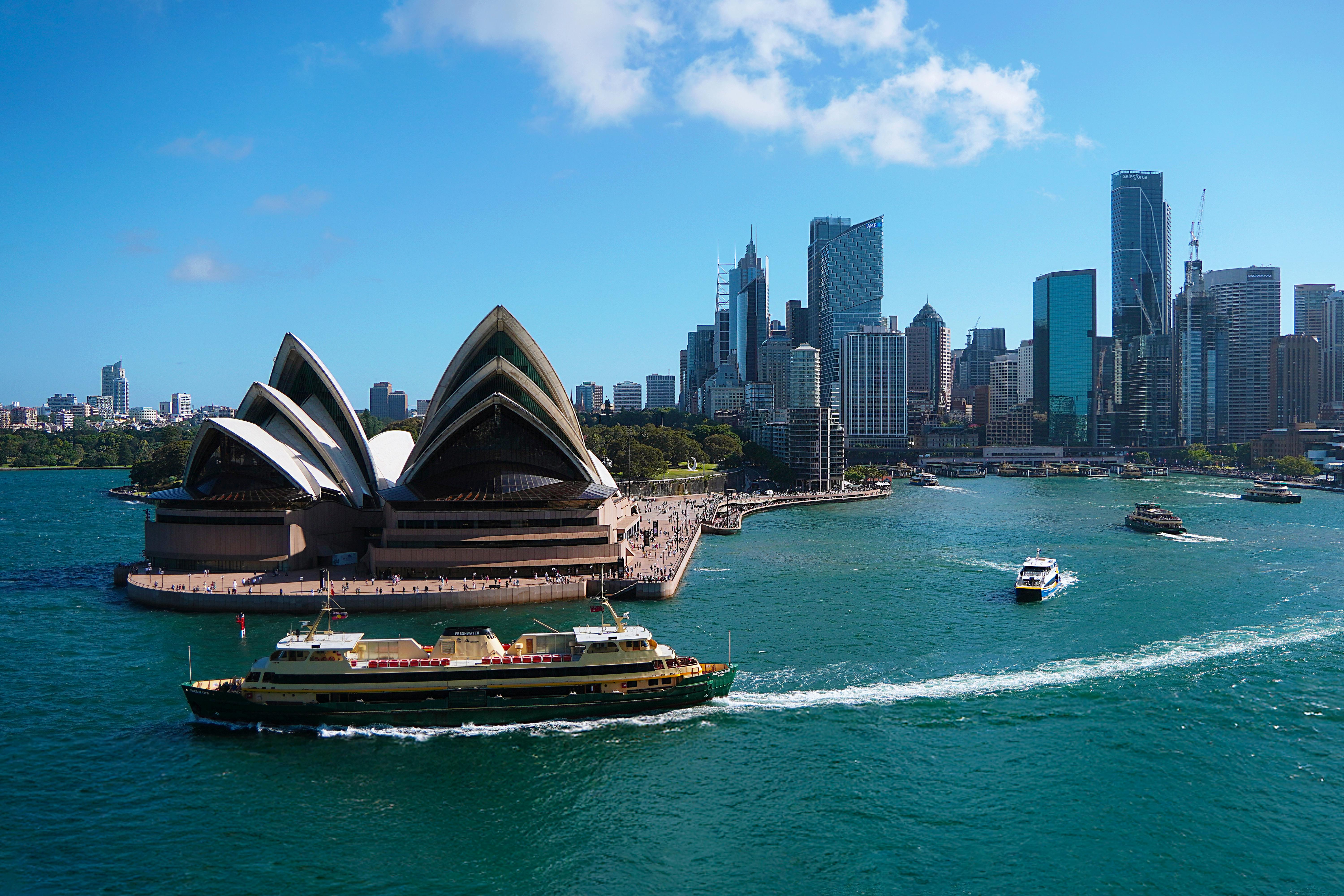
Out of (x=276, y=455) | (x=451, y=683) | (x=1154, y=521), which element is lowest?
(x=1154, y=521)

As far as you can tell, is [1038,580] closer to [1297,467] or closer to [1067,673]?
[1067,673]

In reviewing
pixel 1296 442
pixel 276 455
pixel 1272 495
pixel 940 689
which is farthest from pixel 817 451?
pixel 1296 442

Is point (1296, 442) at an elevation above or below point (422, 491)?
below

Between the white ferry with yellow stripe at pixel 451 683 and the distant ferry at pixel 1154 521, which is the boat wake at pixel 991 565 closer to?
Result: the distant ferry at pixel 1154 521

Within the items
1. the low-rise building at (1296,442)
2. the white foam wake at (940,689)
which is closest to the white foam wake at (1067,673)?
the white foam wake at (940,689)

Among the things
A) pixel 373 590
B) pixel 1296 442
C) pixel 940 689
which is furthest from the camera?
pixel 1296 442

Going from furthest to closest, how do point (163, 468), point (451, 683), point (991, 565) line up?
point (163, 468) → point (991, 565) → point (451, 683)

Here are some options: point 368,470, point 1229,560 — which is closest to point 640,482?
point 368,470
